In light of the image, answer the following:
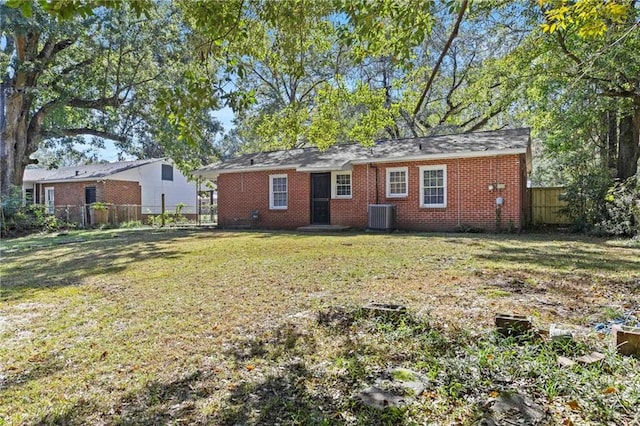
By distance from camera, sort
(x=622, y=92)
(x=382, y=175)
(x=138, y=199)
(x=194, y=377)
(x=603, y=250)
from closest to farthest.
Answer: (x=194, y=377), (x=603, y=250), (x=622, y=92), (x=382, y=175), (x=138, y=199)

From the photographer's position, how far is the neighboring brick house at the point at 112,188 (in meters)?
22.1

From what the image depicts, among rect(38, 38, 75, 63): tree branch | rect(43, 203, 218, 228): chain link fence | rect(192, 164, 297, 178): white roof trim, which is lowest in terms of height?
rect(43, 203, 218, 228): chain link fence

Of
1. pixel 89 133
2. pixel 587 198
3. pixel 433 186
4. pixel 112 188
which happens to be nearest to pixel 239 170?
pixel 433 186

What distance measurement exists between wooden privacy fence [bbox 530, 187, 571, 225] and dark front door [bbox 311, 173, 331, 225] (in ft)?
24.7

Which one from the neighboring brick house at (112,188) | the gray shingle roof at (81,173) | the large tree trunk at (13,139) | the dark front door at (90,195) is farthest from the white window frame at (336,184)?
the dark front door at (90,195)

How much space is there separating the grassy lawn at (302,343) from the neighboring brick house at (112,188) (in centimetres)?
1750

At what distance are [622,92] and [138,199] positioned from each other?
A: 78.8ft

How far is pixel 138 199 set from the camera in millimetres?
24328

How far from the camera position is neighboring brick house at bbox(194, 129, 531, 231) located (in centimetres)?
1211

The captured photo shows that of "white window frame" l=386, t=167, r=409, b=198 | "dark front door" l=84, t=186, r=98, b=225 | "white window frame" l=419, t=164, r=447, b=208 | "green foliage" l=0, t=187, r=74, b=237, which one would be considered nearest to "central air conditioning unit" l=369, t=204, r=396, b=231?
"white window frame" l=386, t=167, r=409, b=198

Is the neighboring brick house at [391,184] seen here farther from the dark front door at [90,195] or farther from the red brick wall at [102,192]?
the dark front door at [90,195]

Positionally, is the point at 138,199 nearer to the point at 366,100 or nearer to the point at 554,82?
the point at 366,100

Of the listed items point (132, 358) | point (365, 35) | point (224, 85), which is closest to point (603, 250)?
point (365, 35)

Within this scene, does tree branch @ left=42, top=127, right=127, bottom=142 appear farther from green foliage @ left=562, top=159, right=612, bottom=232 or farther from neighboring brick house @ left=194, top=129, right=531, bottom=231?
green foliage @ left=562, top=159, right=612, bottom=232
